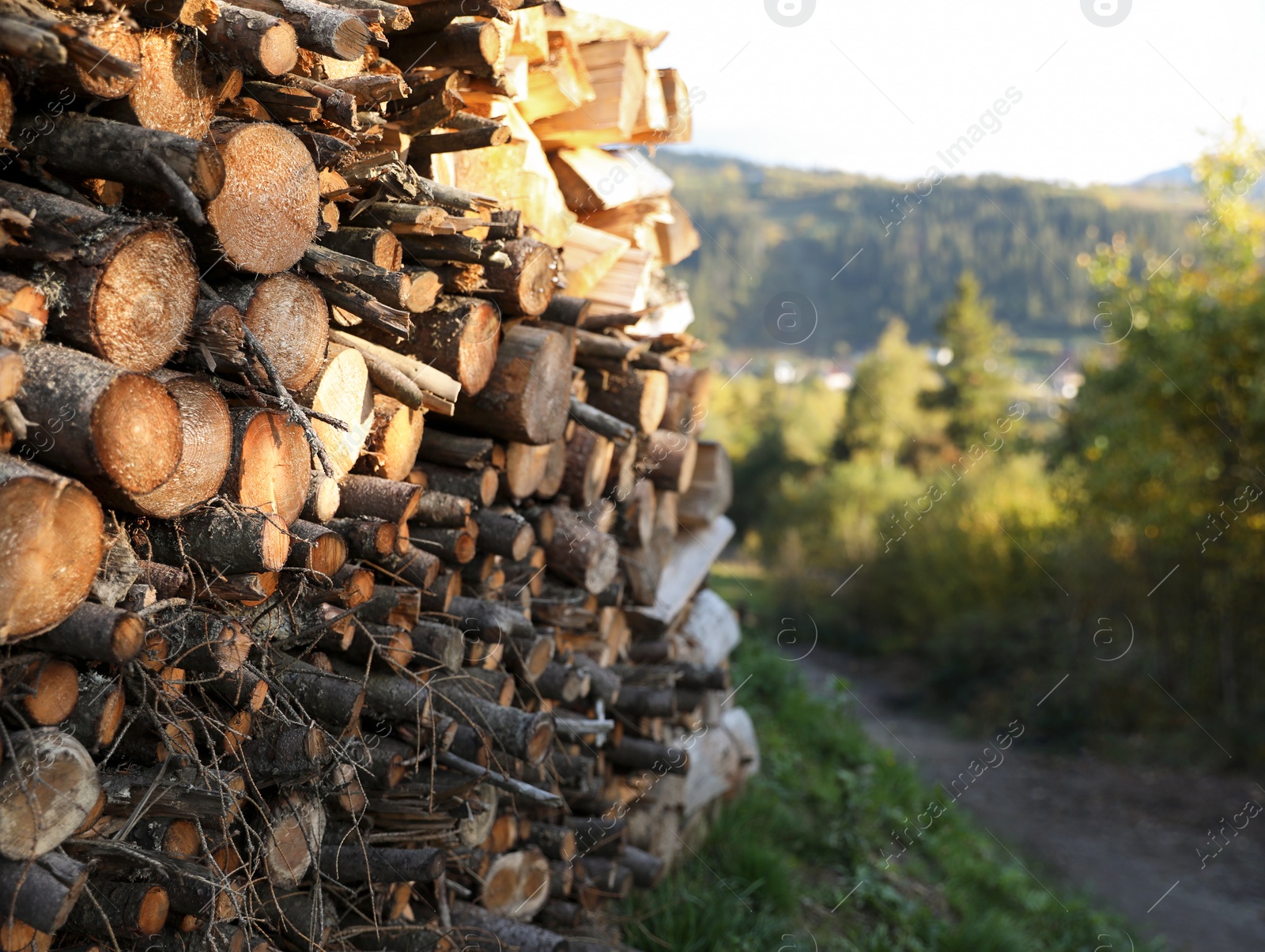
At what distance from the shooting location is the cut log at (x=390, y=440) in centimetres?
247

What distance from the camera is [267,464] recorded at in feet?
6.47

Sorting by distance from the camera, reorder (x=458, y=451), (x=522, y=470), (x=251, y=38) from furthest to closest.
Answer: (x=522, y=470) → (x=458, y=451) → (x=251, y=38)

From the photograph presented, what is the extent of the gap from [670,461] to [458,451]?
1.49 meters

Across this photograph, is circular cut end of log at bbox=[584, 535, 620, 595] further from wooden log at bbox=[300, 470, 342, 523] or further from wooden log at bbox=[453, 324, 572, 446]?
wooden log at bbox=[300, 470, 342, 523]

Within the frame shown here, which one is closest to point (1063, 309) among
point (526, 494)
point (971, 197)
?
point (971, 197)

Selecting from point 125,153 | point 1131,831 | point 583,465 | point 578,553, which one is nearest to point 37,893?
point 125,153

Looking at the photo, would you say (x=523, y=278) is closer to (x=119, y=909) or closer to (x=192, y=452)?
(x=192, y=452)

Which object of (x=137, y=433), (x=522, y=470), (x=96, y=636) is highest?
(x=137, y=433)

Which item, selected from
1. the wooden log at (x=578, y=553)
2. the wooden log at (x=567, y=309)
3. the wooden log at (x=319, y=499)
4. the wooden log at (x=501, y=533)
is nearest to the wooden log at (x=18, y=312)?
the wooden log at (x=319, y=499)

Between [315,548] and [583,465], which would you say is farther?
[583,465]

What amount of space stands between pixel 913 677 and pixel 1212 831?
18.6ft

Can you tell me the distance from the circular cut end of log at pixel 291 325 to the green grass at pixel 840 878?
2.42 metres

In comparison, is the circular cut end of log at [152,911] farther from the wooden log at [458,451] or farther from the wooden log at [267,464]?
the wooden log at [458,451]

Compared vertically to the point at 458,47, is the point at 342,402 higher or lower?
lower
